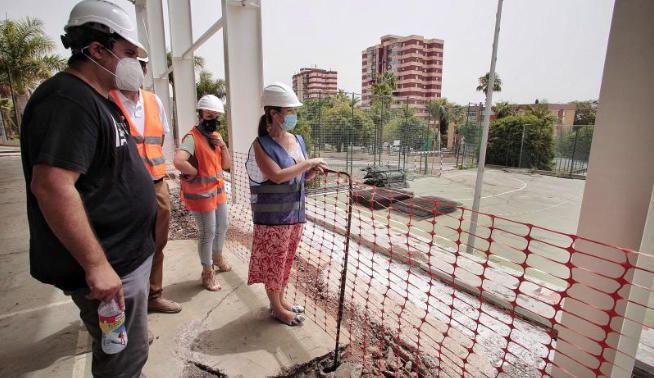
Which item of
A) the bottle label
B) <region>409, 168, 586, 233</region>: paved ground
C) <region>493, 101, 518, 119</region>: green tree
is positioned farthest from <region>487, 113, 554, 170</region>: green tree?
the bottle label

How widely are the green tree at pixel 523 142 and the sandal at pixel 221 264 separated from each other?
1018 inches

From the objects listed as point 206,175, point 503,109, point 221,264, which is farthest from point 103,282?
point 503,109

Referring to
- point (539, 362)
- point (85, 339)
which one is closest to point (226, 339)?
point (85, 339)

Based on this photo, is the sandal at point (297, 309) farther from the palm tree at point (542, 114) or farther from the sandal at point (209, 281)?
the palm tree at point (542, 114)

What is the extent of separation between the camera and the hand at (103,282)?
1073 millimetres

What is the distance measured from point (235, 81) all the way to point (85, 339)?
3.27m

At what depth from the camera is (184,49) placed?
7105 millimetres

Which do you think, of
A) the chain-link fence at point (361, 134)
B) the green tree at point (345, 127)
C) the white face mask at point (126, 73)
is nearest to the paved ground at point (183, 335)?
the white face mask at point (126, 73)

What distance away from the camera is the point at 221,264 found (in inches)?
123

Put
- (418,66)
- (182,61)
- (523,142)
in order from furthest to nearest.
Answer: (418,66), (523,142), (182,61)

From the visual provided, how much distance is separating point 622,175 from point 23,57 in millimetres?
30234

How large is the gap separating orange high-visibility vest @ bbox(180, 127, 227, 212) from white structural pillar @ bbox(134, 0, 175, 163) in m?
6.81

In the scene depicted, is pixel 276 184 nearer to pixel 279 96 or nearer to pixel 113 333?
pixel 279 96

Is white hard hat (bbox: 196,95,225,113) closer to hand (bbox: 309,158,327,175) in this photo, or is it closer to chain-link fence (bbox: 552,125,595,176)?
hand (bbox: 309,158,327,175)
